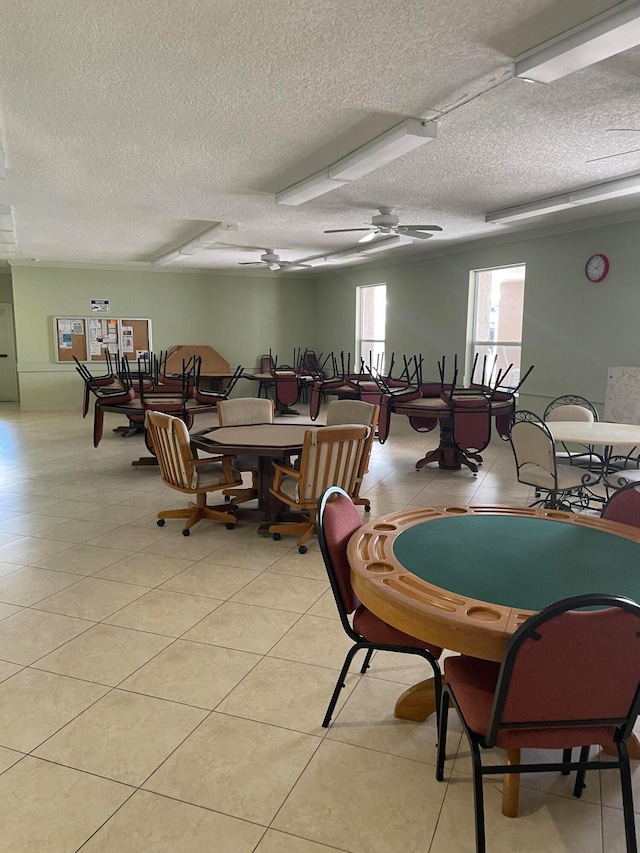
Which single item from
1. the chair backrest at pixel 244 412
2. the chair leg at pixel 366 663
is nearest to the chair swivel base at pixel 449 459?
the chair backrest at pixel 244 412

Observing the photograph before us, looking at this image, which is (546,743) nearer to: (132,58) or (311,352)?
(132,58)

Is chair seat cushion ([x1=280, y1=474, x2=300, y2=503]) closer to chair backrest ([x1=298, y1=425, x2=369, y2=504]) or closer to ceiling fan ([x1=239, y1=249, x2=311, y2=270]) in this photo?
chair backrest ([x1=298, y1=425, x2=369, y2=504])

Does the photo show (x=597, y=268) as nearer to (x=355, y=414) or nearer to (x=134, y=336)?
(x=355, y=414)

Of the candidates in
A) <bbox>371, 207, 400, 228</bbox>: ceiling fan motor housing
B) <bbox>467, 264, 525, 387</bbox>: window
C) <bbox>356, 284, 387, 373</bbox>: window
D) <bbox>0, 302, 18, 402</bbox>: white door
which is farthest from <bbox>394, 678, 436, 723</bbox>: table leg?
<bbox>0, 302, 18, 402</bbox>: white door

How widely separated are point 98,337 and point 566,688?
11200 millimetres

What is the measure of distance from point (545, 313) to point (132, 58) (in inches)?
232

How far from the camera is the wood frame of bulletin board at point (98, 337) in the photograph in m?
11.1

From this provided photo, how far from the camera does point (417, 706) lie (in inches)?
85.7

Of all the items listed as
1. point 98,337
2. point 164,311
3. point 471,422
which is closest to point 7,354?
point 98,337

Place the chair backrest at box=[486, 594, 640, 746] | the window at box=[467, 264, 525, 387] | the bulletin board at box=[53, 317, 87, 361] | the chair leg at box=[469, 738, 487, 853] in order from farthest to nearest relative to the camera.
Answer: the bulletin board at box=[53, 317, 87, 361], the window at box=[467, 264, 525, 387], the chair leg at box=[469, 738, 487, 853], the chair backrest at box=[486, 594, 640, 746]

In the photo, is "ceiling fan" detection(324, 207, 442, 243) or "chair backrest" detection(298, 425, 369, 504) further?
"ceiling fan" detection(324, 207, 442, 243)

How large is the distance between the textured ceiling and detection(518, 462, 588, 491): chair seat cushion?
226cm

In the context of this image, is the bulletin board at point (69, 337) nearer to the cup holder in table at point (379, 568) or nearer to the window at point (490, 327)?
the window at point (490, 327)

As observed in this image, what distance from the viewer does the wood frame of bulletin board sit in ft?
36.3
